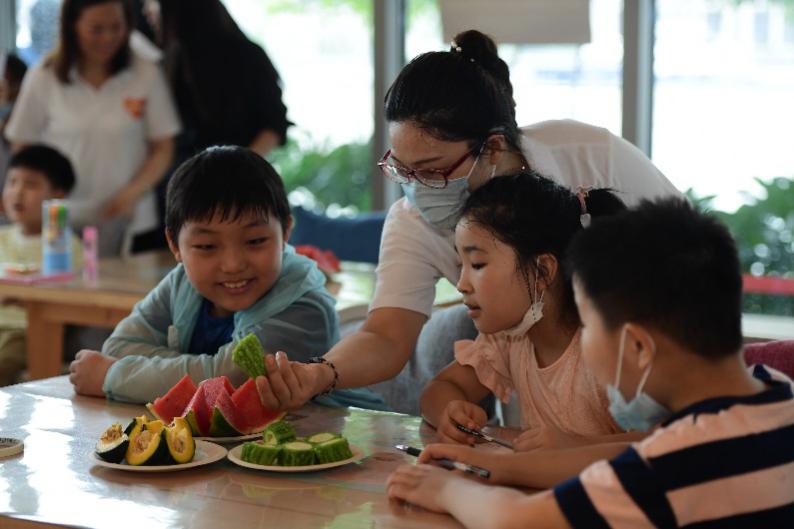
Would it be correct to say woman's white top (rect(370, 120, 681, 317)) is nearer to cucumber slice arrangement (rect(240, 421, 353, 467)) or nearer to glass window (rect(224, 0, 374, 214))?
cucumber slice arrangement (rect(240, 421, 353, 467))

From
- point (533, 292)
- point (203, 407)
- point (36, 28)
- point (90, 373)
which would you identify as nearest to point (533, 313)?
point (533, 292)

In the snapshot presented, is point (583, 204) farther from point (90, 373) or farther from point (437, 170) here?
point (90, 373)

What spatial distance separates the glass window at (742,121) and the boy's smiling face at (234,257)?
2.82 meters

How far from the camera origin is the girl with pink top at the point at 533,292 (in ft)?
6.77

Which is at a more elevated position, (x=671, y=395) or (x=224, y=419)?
(x=671, y=395)

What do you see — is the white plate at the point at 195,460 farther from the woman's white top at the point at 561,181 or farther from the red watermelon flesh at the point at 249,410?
the woman's white top at the point at 561,181

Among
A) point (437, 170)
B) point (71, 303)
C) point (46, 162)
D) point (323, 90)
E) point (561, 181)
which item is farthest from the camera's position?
point (323, 90)

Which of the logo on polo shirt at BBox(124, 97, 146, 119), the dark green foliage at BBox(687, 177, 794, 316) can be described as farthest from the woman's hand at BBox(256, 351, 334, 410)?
the dark green foliage at BBox(687, 177, 794, 316)

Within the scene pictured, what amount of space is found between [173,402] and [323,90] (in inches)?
157

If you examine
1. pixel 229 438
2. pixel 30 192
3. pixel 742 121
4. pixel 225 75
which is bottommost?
pixel 229 438

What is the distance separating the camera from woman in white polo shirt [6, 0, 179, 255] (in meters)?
4.81

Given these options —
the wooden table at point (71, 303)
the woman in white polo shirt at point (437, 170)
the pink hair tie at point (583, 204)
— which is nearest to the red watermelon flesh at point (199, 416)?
the woman in white polo shirt at point (437, 170)

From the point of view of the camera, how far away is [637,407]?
1596 mm

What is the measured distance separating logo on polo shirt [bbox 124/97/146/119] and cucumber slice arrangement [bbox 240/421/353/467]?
10.3 feet
